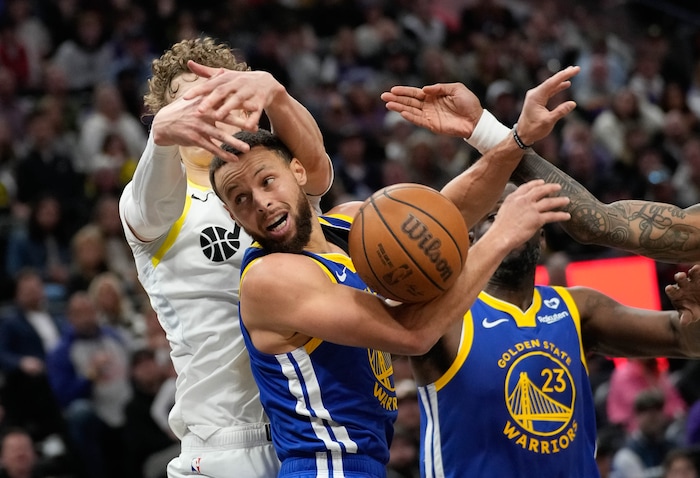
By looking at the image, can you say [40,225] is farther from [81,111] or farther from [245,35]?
[245,35]

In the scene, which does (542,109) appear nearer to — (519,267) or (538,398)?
(519,267)

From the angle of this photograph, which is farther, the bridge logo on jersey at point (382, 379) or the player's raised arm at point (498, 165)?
the player's raised arm at point (498, 165)

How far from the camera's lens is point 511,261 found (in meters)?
4.95

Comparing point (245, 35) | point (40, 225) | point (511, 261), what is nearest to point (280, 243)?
point (511, 261)

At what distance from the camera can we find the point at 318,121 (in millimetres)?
13438

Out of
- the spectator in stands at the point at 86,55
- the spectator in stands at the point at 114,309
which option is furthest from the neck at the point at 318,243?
the spectator in stands at the point at 86,55

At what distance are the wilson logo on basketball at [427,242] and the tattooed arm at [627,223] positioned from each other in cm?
92

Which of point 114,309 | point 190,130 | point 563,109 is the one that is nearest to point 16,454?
point 114,309

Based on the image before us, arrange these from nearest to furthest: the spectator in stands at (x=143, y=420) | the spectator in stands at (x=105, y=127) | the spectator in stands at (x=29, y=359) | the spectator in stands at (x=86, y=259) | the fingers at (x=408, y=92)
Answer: the fingers at (x=408, y=92) → the spectator in stands at (x=29, y=359) → the spectator in stands at (x=143, y=420) → the spectator in stands at (x=86, y=259) → the spectator in stands at (x=105, y=127)

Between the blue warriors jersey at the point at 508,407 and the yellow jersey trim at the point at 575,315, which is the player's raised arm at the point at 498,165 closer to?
the blue warriors jersey at the point at 508,407

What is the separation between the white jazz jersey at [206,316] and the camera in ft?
14.1

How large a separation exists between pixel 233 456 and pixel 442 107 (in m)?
1.68

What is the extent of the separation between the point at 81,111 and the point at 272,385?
9.49 m

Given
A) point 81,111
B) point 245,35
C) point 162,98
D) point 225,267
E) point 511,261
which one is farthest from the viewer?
point 245,35
